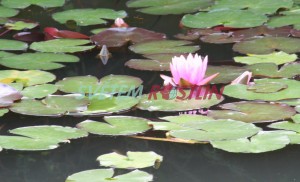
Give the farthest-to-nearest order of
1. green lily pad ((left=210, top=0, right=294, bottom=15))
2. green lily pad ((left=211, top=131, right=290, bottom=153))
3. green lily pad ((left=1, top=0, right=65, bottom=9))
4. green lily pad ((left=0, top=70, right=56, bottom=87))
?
green lily pad ((left=1, top=0, right=65, bottom=9)) < green lily pad ((left=210, top=0, right=294, bottom=15)) < green lily pad ((left=0, top=70, right=56, bottom=87)) < green lily pad ((left=211, top=131, right=290, bottom=153))

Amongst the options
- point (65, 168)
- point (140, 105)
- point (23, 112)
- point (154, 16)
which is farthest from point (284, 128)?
point (154, 16)

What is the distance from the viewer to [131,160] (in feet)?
5.92

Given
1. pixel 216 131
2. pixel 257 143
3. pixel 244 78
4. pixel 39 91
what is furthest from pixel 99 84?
pixel 257 143

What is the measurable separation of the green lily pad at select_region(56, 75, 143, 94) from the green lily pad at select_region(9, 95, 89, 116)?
0.34 feet

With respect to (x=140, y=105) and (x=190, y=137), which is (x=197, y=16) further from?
(x=190, y=137)

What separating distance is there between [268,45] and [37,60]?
2.80 ft

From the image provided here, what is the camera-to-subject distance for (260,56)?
8.63 feet

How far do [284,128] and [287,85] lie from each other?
32 cm

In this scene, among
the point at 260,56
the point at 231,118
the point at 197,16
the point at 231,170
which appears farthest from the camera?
the point at 197,16

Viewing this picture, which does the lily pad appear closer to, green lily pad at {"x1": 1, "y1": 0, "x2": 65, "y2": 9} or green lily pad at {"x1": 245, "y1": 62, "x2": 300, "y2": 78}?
green lily pad at {"x1": 245, "y1": 62, "x2": 300, "y2": 78}

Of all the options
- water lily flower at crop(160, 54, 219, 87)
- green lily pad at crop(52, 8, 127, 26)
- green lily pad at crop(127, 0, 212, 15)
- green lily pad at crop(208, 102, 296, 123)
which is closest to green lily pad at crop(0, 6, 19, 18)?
green lily pad at crop(52, 8, 127, 26)

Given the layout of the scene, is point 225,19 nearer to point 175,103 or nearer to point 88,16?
point 88,16

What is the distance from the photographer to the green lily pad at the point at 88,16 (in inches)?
127

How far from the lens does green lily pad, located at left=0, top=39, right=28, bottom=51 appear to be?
2783mm
